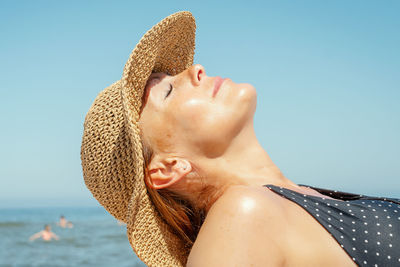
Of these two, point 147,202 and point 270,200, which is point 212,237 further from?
point 147,202

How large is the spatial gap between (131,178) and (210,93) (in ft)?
2.26

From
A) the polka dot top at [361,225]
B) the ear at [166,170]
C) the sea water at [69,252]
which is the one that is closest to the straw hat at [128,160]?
the ear at [166,170]

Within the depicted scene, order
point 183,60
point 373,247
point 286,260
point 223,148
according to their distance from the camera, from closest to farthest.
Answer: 1. point 286,260
2. point 373,247
3. point 223,148
4. point 183,60

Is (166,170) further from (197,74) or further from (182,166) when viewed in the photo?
(197,74)

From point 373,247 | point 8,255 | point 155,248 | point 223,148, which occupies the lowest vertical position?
point 8,255

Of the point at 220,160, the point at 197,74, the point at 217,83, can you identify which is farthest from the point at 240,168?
the point at 197,74

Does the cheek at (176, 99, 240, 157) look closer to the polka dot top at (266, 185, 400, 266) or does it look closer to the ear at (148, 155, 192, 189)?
the ear at (148, 155, 192, 189)

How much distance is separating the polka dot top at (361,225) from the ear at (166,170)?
525 millimetres

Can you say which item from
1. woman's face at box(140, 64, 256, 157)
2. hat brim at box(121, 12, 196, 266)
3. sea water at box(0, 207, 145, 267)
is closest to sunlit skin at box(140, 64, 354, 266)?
woman's face at box(140, 64, 256, 157)

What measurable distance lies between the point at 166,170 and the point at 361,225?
112 cm

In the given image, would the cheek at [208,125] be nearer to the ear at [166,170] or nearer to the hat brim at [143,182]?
the ear at [166,170]

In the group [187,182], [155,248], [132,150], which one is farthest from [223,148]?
[155,248]

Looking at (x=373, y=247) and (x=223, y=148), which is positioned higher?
(x=223, y=148)

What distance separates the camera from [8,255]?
721 inches
